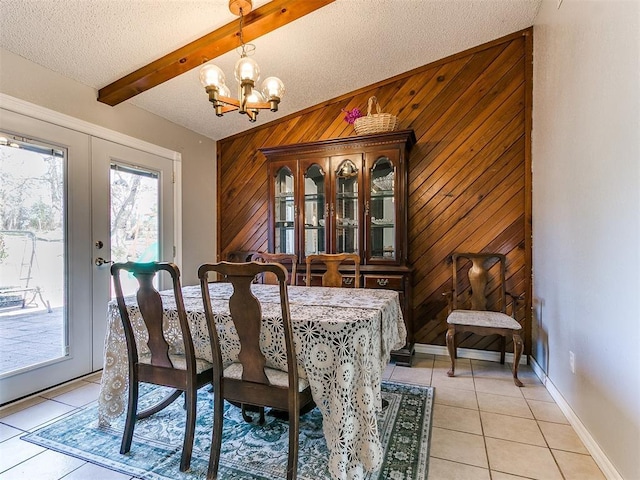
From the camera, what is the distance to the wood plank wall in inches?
122

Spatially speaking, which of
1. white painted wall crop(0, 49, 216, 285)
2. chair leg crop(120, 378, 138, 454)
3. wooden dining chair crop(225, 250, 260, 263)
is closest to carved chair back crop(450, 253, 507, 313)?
wooden dining chair crop(225, 250, 260, 263)

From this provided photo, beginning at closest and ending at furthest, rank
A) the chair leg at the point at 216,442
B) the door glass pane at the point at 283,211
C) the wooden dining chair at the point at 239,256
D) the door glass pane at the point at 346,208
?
1. the chair leg at the point at 216,442
2. the door glass pane at the point at 346,208
3. the door glass pane at the point at 283,211
4. the wooden dining chair at the point at 239,256

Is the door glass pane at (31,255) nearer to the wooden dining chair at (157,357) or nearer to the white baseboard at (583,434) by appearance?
the wooden dining chair at (157,357)

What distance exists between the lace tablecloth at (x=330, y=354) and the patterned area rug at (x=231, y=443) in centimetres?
18

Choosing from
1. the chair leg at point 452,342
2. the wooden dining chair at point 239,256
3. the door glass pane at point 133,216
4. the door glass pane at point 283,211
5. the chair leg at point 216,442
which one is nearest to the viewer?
the chair leg at point 216,442

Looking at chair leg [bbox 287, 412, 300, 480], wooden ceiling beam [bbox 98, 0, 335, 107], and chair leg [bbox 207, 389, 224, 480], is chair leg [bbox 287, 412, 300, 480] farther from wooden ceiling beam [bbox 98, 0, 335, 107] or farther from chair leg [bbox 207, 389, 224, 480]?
wooden ceiling beam [bbox 98, 0, 335, 107]

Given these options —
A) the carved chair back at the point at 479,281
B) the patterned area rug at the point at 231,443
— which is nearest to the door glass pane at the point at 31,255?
the patterned area rug at the point at 231,443

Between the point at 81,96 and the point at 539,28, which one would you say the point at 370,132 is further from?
the point at 81,96

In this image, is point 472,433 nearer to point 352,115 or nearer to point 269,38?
point 352,115

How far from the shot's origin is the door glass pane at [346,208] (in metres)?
3.33

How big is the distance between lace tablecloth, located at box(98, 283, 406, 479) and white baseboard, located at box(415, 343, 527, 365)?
63.9 inches

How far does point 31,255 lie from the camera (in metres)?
2.43

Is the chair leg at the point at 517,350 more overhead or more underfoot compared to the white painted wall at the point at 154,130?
more underfoot

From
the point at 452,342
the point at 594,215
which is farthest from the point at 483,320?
the point at 594,215
